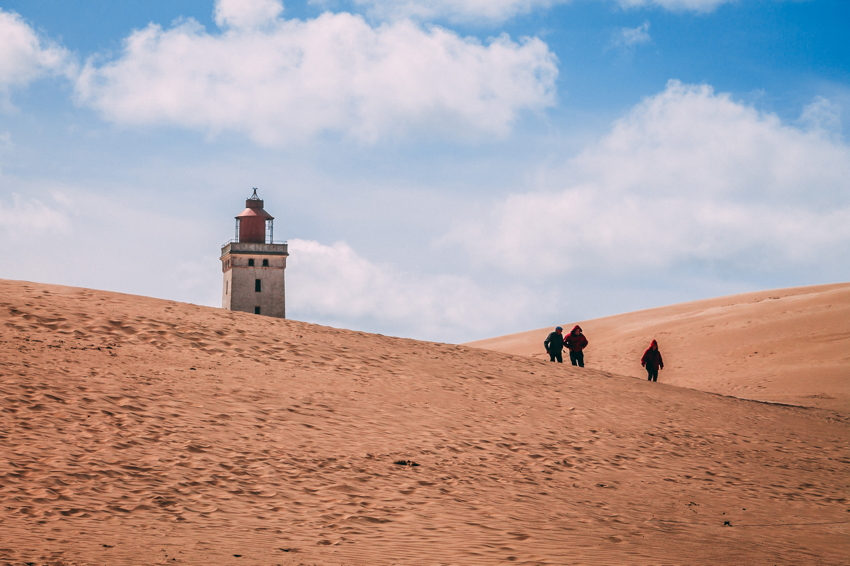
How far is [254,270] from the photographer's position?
52.1 meters

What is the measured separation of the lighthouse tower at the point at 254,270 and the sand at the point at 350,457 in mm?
30674

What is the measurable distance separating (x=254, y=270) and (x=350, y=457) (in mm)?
41598

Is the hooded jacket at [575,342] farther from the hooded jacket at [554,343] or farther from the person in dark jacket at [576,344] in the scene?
the hooded jacket at [554,343]

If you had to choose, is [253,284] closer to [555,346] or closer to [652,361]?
[555,346]

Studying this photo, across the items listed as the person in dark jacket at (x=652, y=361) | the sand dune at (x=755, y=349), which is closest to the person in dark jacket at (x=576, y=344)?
the person in dark jacket at (x=652, y=361)

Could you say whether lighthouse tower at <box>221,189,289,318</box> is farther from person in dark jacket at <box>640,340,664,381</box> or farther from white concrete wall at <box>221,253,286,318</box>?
person in dark jacket at <box>640,340,664,381</box>

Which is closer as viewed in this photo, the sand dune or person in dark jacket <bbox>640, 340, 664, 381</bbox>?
person in dark jacket <bbox>640, 340, 664, 381</bbox>

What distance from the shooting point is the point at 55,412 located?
11.9 metres

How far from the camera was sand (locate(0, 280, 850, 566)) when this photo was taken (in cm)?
861

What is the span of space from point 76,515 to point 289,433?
14.8 feet

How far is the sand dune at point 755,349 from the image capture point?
1076 inches

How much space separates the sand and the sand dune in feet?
22.7

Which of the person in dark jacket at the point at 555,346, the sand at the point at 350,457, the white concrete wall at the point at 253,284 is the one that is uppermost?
the white concrete wall at the point at 253,284

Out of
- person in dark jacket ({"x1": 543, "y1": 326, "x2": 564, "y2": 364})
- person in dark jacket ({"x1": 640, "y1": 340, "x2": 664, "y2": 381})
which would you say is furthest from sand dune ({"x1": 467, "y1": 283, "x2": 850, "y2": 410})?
person in dark jacket ({"x1": 543, "y1": 326, "x2": 564, "y2": 364})
